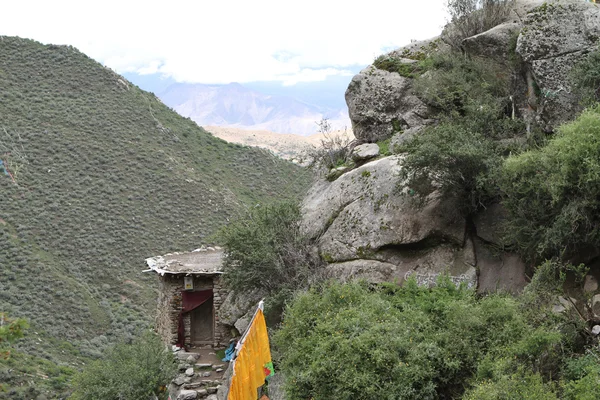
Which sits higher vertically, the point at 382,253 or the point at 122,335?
the point at 382,253

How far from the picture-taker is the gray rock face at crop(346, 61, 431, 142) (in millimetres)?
17172

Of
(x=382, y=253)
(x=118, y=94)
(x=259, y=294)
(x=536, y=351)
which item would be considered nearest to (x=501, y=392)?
(x=536, y=351)

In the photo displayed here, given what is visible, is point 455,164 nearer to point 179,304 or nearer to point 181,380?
point 181,380

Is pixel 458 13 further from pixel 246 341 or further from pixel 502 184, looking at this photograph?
pixel 246 341

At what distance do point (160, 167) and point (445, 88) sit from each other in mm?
30969

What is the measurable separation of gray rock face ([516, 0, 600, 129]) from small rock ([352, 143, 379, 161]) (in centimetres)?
454

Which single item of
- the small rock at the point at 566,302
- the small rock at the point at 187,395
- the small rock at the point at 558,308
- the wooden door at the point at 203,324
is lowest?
the small rock at the point at 187,395

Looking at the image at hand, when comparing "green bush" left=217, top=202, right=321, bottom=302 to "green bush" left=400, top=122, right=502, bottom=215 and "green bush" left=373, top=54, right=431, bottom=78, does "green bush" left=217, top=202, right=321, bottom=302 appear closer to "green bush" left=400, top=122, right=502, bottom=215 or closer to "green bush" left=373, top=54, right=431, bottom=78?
"green bush" left=400, top=122, right=502, bottom=215

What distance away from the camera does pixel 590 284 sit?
34.4 feet

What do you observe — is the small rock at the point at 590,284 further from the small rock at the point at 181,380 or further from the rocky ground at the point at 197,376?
the small rock at the point at 181,380

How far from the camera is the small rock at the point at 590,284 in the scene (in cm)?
1039

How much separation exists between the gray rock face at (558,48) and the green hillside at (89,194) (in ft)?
28.1

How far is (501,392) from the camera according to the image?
785cm

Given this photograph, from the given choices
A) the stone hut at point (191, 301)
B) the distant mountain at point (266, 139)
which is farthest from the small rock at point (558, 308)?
the distant mountain at point (266, 139)
